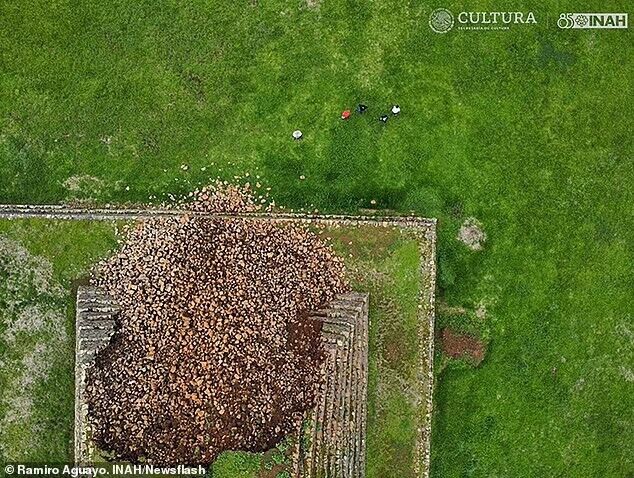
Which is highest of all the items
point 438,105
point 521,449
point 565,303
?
point 438,105

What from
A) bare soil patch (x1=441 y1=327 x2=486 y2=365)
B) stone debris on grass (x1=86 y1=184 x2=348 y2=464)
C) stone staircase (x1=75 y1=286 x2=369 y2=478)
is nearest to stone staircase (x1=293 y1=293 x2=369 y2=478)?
stone staircase (x1=75 y1=286 x2=369 y2=478)

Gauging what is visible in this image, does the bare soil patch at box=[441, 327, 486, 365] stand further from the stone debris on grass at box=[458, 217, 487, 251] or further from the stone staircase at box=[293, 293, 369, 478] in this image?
the stone staircase at box=[293, 293, 369, 478]

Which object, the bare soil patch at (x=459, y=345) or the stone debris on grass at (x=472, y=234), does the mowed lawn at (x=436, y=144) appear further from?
the bare soil patch at (x=459, y=345)

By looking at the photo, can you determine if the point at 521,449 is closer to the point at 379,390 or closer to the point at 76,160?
the point at 379,390

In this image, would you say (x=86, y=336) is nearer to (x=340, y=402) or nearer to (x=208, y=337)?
(x=208, y=337)

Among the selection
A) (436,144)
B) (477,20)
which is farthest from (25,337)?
(477,20)

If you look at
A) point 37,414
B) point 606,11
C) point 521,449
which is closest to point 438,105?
point 606,11

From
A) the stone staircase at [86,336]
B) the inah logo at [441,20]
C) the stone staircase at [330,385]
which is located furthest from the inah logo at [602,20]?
the stone staircase at [86,336]

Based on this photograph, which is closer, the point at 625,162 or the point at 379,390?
the point at 379,390
